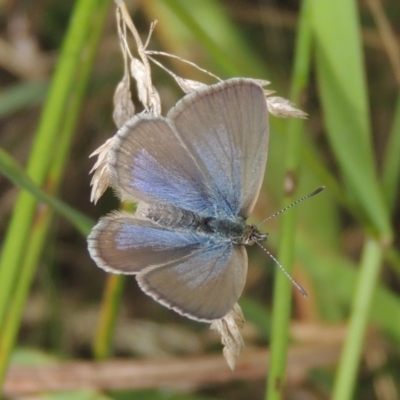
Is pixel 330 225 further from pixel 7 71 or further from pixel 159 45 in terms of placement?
pixel 7 71

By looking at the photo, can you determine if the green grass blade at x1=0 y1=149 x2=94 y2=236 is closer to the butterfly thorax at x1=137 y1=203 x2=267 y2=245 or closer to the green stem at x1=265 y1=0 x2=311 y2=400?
the butterfly thorax at x1=137 y1=203 x2=267 y2=245

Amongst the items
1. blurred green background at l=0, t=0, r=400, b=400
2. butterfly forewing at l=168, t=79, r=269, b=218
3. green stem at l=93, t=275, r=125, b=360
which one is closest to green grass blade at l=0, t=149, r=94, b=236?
blurred green background at l=0, t=0, r=400, b=400

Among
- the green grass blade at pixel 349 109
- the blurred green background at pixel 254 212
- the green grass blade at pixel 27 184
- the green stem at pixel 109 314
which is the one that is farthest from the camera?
the green stem at pixel 109 314

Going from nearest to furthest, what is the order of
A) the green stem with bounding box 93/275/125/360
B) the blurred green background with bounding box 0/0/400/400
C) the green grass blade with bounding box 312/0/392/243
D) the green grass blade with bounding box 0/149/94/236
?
1. the green grass blade with bounding box 0/149/94/236
2. the blurred green background with bounding box 0/0/400/400
3. the green grass blade with bounding box 312/0/392/243
4. the green stem with bounding box 93/275/125/360

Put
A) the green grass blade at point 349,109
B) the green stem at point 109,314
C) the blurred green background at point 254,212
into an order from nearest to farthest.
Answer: the blurred green background at point 254,212 < the green grass blade at point 349,109 < the green stem at point 109,314

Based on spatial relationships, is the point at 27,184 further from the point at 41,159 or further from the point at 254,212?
the point at 254,212

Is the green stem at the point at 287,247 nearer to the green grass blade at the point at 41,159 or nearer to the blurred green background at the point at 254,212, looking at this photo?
the blurred green background at the point at 254,212

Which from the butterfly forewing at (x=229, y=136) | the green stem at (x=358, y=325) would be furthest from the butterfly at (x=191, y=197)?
the green stem at (x=358, y=325)
